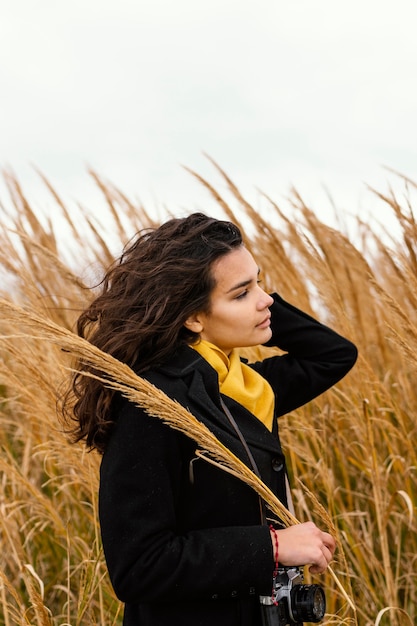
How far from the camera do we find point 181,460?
165 centimetres

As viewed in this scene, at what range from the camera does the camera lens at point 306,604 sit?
1603 millimetres

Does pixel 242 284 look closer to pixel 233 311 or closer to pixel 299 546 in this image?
pixel 233 311

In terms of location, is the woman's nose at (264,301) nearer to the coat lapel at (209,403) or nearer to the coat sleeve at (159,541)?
the coat lapel at (209,403)

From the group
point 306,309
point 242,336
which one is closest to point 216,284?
point 242,336

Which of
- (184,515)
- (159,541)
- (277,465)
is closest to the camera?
(159,541)

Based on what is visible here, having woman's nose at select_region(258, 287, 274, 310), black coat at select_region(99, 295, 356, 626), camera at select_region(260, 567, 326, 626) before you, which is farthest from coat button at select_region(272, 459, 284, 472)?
woman's nose at select_region(258, 287, 274, 310)

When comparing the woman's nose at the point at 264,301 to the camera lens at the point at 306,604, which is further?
the woman's nose at the point at 264,301

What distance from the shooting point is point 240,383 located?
1.79 metres

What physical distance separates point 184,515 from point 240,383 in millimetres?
285

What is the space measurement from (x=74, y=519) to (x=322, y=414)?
0.86 meters

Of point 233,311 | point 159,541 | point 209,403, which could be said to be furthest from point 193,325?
point 159,541

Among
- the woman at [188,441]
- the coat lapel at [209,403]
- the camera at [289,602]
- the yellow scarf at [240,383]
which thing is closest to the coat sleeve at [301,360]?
the woman at [188,441]

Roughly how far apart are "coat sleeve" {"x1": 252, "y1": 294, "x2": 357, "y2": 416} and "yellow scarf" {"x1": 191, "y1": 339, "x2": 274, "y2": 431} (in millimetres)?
200

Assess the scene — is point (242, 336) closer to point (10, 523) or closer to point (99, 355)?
point (99, 355)
